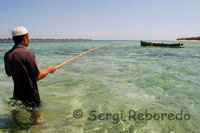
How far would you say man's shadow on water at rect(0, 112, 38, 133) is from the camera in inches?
131

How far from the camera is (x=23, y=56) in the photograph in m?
2.72

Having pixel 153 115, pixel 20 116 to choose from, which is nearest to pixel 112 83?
pixel 153 115

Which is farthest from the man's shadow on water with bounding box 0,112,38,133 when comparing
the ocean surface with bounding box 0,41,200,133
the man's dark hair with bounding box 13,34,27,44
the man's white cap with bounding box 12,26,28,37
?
the man's white cap with bounding box 12,26,28,37

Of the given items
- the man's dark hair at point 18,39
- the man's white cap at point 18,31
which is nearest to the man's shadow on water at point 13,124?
the man's dark hair at point 18,39

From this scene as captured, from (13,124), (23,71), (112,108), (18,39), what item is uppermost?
(18,39)

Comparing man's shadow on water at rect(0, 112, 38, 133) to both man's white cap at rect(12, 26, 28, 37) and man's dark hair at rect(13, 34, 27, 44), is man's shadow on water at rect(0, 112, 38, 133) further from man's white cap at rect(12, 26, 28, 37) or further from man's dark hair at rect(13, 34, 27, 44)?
man's white cap at rect(12, 26, 28, 37)

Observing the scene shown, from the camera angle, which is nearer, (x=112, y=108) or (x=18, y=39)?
(x=18, y=39)

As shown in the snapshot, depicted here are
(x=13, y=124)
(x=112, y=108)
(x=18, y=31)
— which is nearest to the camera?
(x=18, y=31)

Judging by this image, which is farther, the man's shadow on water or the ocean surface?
the ocean surface

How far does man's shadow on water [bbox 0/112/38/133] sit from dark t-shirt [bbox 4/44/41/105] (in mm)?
646

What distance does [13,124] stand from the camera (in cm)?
351

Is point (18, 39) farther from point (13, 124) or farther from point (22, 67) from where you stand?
point (13, 124)

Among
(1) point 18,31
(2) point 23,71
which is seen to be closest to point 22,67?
(2) point 23,71

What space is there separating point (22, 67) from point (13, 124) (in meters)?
1.55
